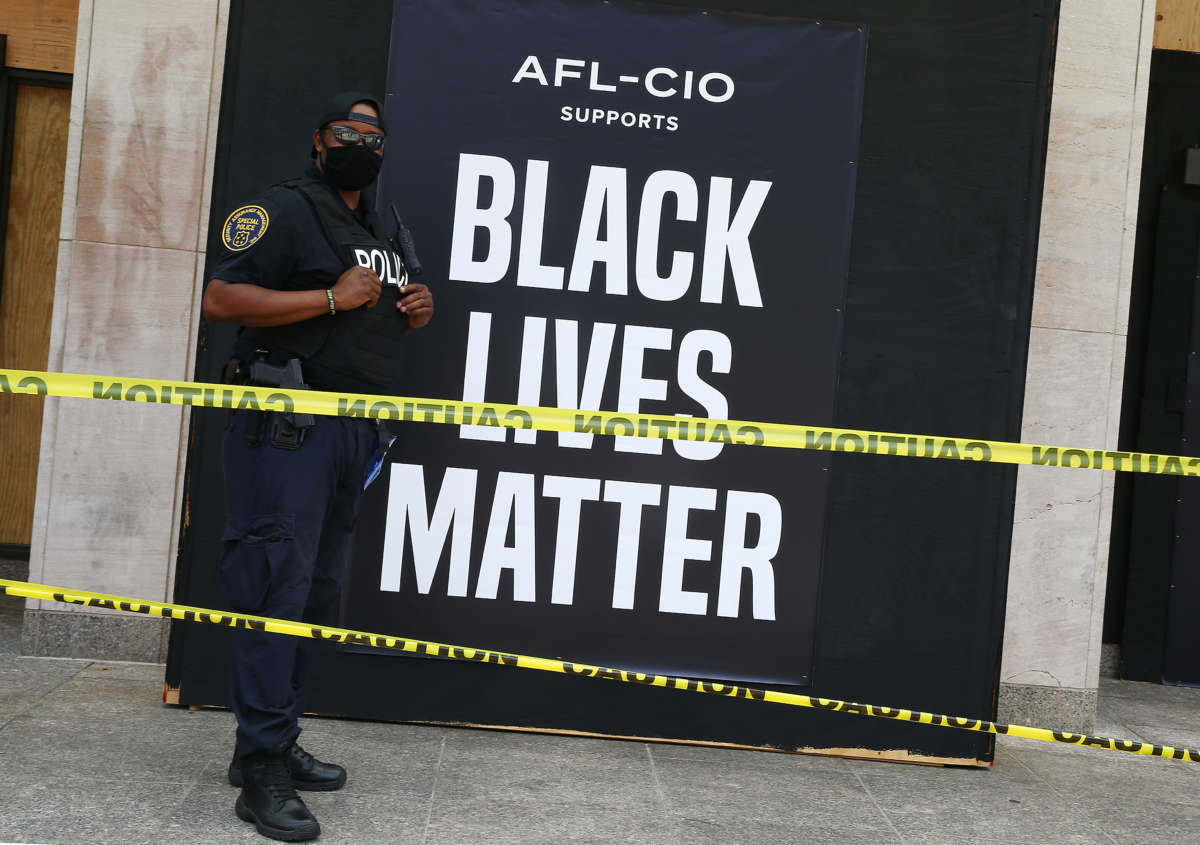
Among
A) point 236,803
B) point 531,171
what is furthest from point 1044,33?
point 236,803

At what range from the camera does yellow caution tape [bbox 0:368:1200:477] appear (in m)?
3.35

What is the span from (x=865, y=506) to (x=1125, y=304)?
5.54 ft

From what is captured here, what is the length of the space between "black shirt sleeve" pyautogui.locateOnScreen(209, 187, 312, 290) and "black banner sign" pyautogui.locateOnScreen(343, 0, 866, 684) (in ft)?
2.91

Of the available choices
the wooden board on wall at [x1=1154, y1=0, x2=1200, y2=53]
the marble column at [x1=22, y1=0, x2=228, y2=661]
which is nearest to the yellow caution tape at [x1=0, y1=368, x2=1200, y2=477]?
A: the marble column at [x1=22, y1=0, x2=228, y2=661]

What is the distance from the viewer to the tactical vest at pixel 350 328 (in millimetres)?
3779

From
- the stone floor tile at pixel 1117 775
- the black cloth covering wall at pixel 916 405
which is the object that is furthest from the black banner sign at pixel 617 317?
the stone floor tile at pixel 1117 775

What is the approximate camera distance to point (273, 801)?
3562 mm

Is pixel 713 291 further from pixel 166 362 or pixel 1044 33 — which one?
pixel 166 362

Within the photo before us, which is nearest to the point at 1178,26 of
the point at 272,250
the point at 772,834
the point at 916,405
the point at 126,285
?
the point at 916,405

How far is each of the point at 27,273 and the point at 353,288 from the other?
3815 millimetres

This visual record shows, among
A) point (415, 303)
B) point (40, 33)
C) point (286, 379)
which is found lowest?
point (286, 379)

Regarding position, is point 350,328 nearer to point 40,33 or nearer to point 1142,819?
point 1142,819

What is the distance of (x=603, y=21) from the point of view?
15.3ft

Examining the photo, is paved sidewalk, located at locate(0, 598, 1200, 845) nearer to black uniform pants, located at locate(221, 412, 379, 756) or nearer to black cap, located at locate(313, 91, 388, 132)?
black uniform pants, located at locate(221, 412, 379, 756)
